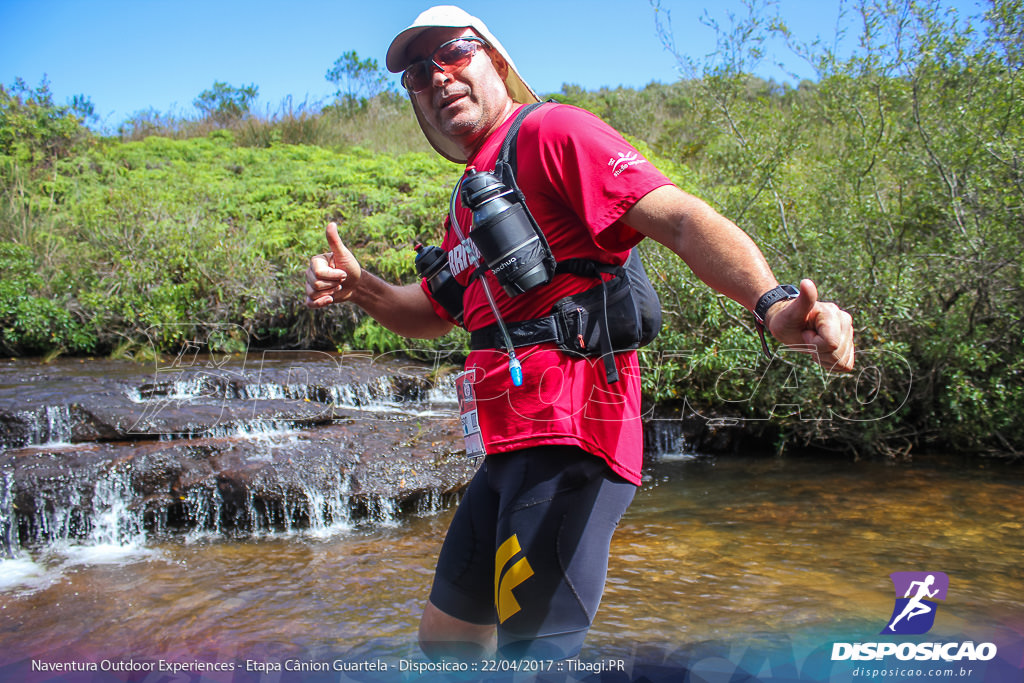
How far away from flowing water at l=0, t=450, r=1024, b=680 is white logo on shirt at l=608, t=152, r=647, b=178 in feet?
9.46

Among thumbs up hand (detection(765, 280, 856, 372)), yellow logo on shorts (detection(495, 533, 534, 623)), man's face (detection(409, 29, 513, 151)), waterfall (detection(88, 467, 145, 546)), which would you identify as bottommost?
waterfall (detection(88, 467, 145, 546))

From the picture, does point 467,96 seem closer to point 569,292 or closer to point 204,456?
point 569,292

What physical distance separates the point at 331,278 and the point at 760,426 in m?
6.57

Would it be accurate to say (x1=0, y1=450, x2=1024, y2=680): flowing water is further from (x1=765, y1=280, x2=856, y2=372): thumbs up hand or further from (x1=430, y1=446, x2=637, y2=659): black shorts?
(x1=765, y1=280, x2=856, y2=372): thumbs up hand

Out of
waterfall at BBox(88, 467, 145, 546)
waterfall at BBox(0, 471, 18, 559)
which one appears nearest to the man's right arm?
waterfall at BBox(88, 467, 145, 546)

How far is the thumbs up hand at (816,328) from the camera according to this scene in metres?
1.22

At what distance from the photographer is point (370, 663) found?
365 cm

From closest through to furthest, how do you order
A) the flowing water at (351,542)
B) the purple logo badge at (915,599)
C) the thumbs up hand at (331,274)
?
the thumbs up hand at (331,274)
the flowing water at (351,542)
the purple logo badge at (915,599)

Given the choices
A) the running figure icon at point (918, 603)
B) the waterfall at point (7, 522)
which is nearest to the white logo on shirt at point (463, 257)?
the running figure icon at point (918, 603)

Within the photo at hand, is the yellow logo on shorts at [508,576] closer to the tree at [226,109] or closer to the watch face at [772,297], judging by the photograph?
the watch face at [772,297]

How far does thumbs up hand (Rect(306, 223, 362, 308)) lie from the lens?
222 centimetres

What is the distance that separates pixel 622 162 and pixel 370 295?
1152mm

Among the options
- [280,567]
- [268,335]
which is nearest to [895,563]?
[280,567]

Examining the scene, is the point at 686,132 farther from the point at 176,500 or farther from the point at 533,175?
the point at 533,175
